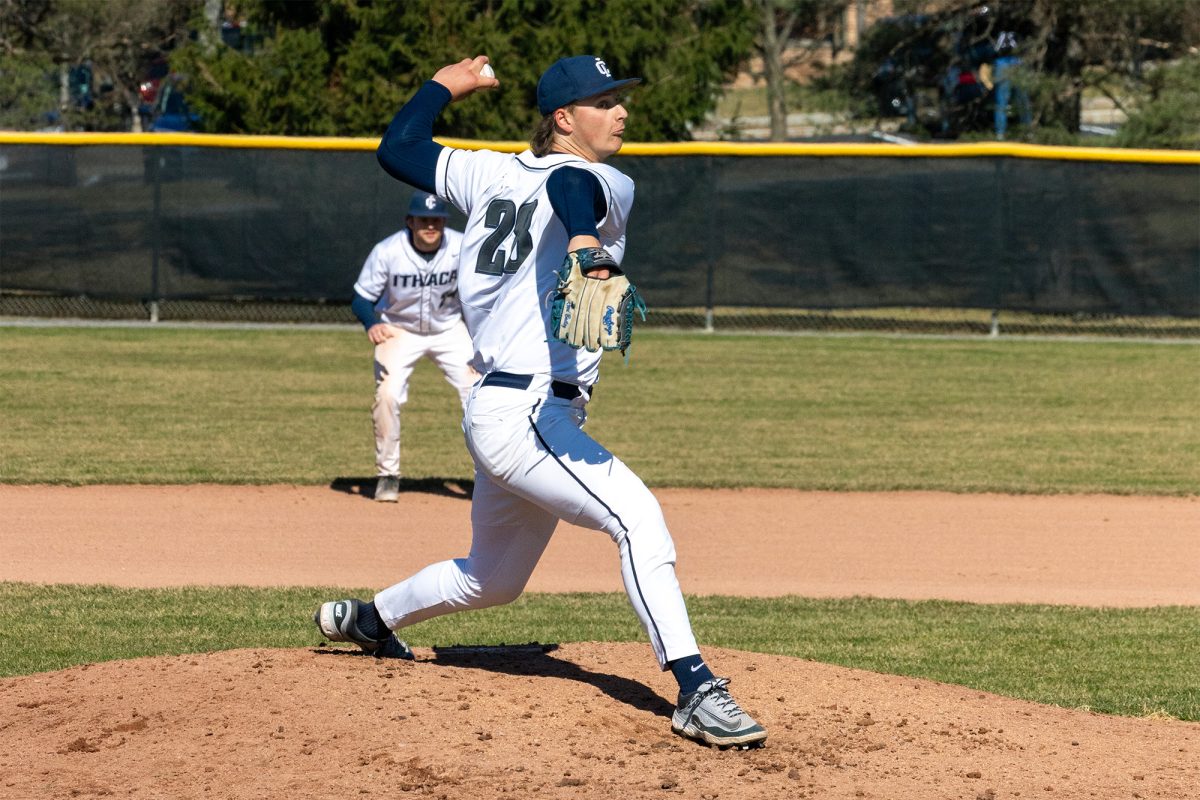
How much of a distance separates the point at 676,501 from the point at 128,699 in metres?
5.36

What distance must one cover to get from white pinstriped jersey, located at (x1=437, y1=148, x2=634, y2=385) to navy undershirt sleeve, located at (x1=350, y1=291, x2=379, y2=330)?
15.8 ft

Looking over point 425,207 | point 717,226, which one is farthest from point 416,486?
point 717,226

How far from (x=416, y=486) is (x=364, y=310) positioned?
4.36 ft

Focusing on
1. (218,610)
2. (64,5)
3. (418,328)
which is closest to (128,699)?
(218,610)

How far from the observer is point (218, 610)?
6.76 m

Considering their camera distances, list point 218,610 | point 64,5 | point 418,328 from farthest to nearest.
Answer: point 64,5
point 418,328
point 218,610

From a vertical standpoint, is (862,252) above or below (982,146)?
below

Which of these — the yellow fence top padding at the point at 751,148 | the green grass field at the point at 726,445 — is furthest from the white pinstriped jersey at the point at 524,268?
the yellow fence top padding at the point at 751,148

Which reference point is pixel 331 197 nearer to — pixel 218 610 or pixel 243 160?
pixel 243 160

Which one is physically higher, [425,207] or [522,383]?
[425,207]

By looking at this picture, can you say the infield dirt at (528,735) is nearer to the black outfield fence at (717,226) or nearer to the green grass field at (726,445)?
the green grass field at (726,445)

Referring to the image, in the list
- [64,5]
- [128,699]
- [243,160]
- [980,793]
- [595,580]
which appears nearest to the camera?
[980,793]

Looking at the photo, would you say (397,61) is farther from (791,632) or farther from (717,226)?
(791,632)

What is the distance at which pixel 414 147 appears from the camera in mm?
4629
